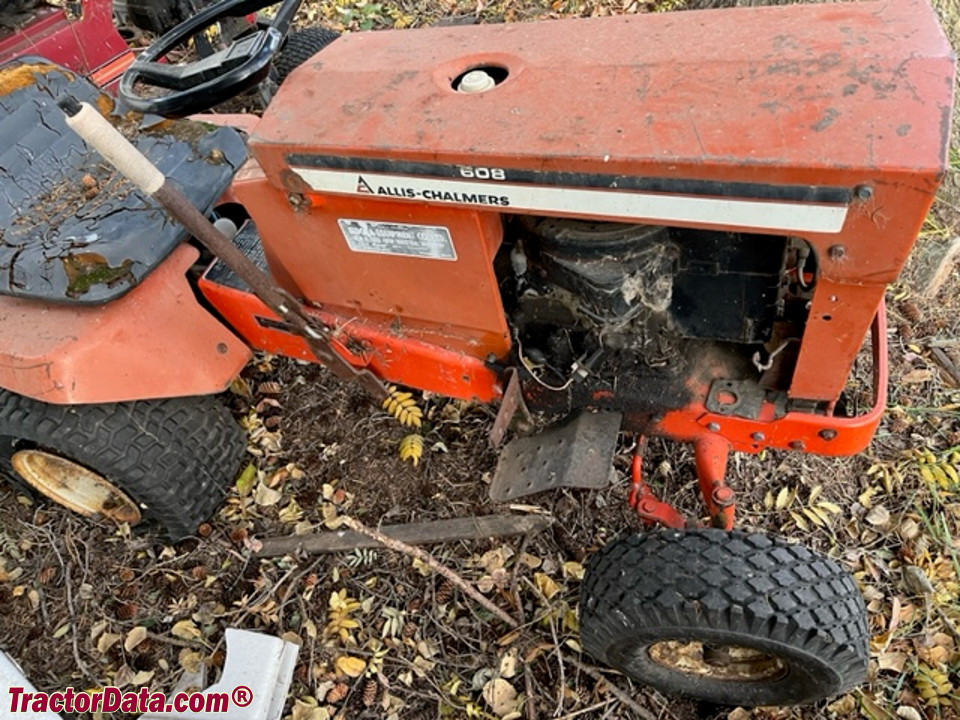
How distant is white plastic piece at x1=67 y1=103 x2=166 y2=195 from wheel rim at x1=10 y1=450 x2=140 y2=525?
1.25 metres

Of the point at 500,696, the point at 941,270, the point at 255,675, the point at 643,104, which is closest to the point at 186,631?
the point at 255,675

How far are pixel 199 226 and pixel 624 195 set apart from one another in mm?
912

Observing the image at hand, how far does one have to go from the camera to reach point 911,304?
273 cm

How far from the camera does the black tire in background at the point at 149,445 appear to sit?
2188mm

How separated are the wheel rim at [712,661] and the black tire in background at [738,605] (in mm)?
38

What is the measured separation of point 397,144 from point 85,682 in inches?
74.6

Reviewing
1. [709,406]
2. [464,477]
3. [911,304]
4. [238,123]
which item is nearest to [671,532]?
[709,406]

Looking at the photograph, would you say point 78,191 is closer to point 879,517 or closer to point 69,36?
point 69,36

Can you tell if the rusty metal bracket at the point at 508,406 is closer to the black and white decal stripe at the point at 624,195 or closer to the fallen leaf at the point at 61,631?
the black and white decal stripe at the point at 624,195

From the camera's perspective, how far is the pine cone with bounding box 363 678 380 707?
2.15m

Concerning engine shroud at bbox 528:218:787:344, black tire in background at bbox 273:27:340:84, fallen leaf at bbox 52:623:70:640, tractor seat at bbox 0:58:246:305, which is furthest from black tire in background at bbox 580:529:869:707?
black tire in background at bbox 273:27:340:84

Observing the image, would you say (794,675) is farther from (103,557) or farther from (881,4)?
(103,557)

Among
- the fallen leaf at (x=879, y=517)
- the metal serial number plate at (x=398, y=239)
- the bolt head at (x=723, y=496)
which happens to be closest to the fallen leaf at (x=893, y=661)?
the fallen leaf at (x=879, y=517)

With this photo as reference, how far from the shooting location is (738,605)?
1578 millimetres
